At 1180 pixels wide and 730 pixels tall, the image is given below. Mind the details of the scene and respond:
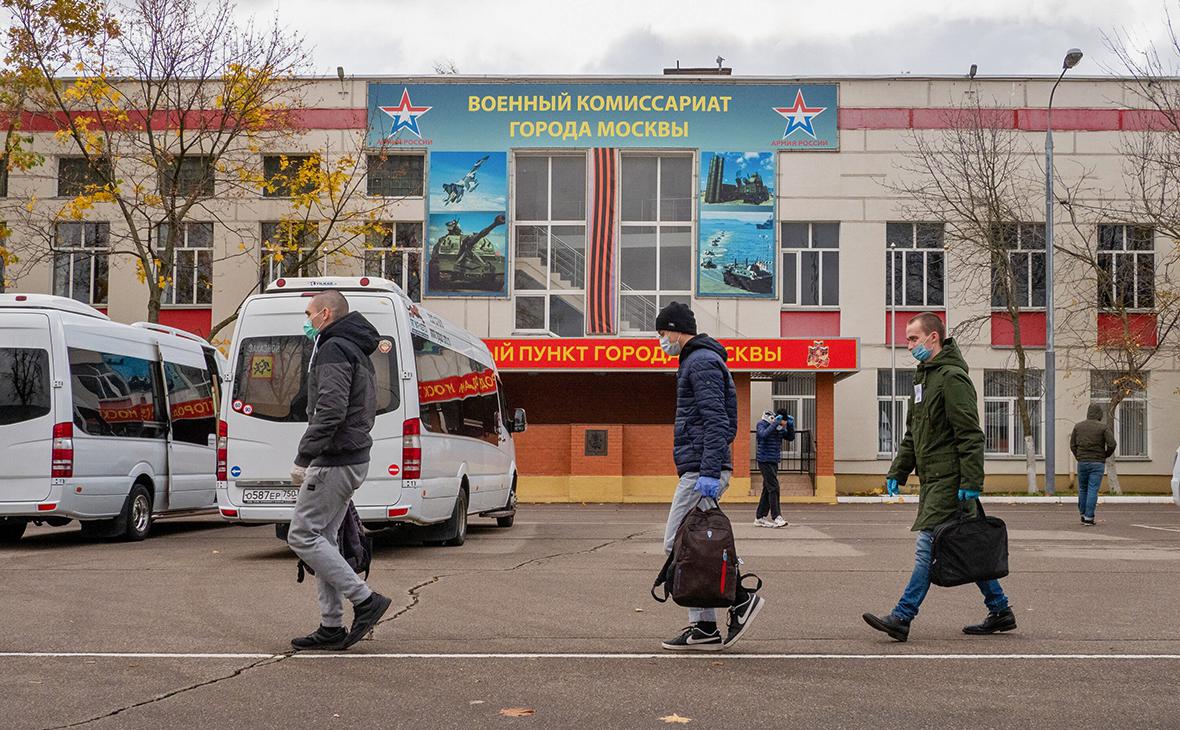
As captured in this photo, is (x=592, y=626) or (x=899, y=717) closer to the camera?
(x=899, y=717)

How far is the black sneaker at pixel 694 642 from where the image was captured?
7.35 meters

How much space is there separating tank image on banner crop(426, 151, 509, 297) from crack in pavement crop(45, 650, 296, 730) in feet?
85.1

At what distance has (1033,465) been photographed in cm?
3106

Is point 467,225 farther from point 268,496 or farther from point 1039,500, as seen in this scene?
point 268,496

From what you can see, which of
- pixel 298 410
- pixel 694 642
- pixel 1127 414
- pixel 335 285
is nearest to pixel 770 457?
pixel 335 285

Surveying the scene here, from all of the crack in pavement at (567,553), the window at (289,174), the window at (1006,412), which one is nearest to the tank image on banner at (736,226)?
the window at (1006,412)

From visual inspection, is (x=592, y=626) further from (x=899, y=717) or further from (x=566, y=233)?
(x=566, y=233)

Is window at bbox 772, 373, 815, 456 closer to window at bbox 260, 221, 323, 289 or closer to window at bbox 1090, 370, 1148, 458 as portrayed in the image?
window at bbox 1090, 370, 1148, 458

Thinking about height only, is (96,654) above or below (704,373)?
below

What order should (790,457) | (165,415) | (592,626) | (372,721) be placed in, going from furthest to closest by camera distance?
(790,457), (165,415), (592,626), (372,721)

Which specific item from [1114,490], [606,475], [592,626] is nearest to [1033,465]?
[1114,490]

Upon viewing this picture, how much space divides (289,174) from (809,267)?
13.7 metres

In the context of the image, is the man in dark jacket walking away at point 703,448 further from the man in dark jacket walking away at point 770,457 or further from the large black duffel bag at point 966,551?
the man in dark jacket walking away at point 770,457

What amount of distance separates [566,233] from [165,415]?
17500 mm
